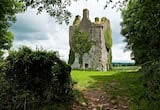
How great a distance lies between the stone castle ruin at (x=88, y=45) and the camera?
5306 cm

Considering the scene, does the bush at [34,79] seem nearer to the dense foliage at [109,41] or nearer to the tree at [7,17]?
the tree at [7,17]

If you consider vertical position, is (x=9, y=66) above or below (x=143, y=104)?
above

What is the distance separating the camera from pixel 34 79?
42.4 ft

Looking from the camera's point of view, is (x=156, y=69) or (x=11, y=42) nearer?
(x=156, y=69)

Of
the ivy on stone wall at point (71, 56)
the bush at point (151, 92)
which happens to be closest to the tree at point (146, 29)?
the bush at point (151, 92)

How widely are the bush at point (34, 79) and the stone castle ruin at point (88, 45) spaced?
130 ft

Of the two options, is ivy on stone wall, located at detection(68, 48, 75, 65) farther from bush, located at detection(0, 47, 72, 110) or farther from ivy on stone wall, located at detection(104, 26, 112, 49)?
bush, located at detection(0, 47, 72, 110)

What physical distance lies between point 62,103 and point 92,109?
1.22 meters

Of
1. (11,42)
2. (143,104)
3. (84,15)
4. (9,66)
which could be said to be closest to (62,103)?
(9,66)

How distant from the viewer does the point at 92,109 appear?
13.0 metres

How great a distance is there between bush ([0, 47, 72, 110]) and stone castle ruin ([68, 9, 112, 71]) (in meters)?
39.6

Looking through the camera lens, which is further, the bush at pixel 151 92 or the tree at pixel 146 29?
the bush at pixel 151 92

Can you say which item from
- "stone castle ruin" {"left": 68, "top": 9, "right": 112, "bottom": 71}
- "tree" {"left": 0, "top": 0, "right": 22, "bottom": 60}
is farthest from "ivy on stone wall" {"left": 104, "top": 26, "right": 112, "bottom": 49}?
"tree" {"left": 0, "top": 0, "right": 22, "bottom": 60}

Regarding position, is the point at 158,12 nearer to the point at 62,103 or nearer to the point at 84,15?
the point at 62,103
